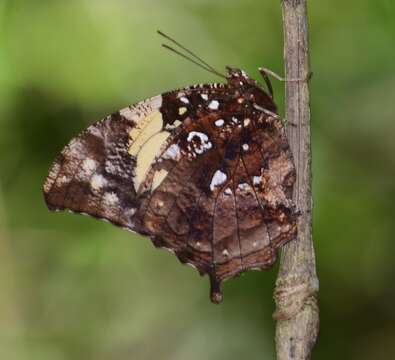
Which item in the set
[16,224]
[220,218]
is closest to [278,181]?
[220,218]

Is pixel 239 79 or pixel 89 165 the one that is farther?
pixel 89 165

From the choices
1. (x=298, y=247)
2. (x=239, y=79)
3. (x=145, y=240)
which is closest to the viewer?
(x=298, y=247)

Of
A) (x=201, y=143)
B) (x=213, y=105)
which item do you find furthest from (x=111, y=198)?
(x=213, y=105)

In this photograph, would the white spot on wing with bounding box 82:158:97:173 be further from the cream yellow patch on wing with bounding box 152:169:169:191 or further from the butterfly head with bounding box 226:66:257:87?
the butterfly head with bounding box 226:66:257:87

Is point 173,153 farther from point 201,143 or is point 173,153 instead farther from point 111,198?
point 111,198

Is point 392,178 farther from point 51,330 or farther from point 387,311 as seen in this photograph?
point 51,330

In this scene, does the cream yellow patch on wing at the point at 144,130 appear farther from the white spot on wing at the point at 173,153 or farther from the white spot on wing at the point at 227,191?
the white spot on wing at the point at 227,191

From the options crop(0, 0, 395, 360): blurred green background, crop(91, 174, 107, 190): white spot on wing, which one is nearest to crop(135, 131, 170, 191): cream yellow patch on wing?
crop(91, 174, 107, 190): white spot on wing
